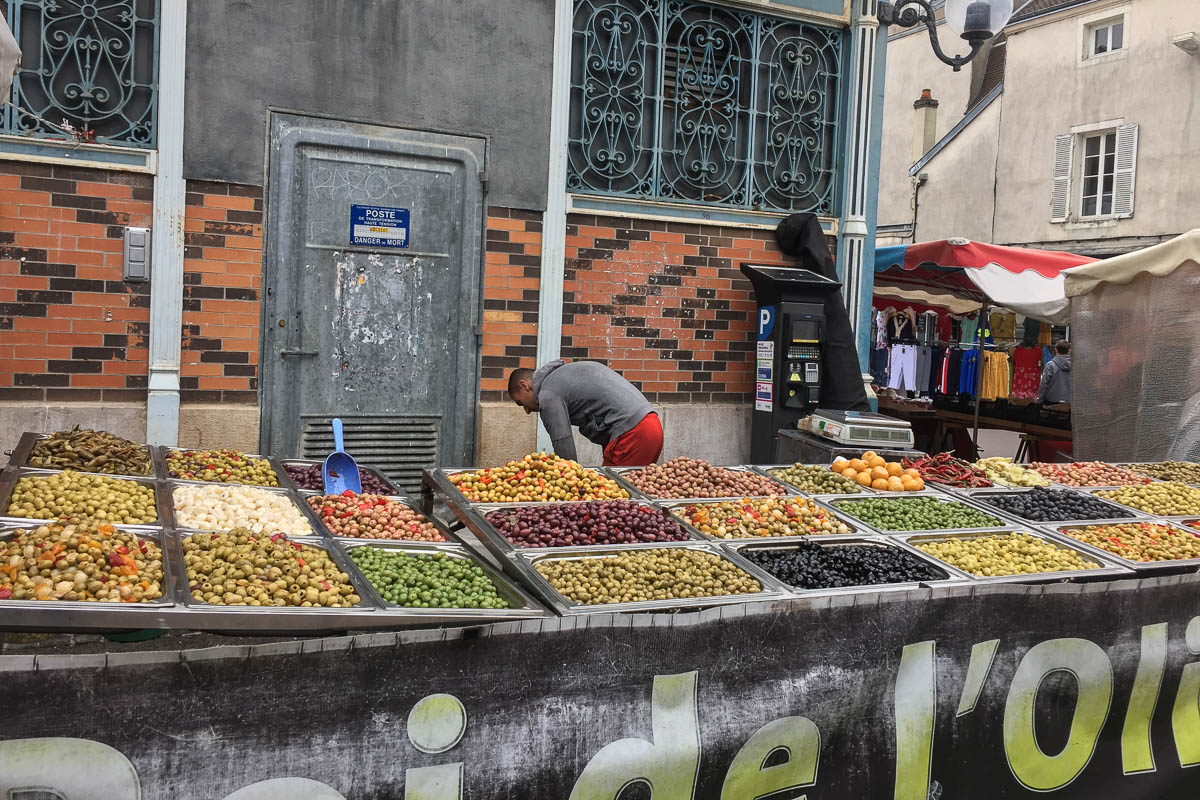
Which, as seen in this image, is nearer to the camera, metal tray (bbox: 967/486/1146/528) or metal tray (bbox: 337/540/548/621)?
metal tray (bbox: 337/540/548/621)

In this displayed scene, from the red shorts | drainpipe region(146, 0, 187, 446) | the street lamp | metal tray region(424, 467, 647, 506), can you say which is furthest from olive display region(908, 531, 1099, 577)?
the street lamp

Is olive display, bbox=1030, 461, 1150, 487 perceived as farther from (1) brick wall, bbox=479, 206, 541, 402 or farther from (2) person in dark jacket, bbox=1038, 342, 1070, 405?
(2) person in dark jacket, bbox=1038, 342, 1070, 405

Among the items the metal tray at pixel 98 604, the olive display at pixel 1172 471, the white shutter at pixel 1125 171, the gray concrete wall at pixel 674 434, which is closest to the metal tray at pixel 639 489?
the gray concrete wall at pixel 674 434

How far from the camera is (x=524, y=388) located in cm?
634

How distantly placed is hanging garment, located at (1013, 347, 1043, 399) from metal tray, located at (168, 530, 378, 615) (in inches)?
487

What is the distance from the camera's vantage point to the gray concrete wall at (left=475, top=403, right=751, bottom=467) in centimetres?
774

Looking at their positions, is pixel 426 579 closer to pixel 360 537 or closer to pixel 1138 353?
pixel 360 537

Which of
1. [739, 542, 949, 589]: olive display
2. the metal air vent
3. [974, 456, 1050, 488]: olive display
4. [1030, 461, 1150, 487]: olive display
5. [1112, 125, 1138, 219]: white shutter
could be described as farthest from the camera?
[1112, 125, 1138, 219]: white shutter

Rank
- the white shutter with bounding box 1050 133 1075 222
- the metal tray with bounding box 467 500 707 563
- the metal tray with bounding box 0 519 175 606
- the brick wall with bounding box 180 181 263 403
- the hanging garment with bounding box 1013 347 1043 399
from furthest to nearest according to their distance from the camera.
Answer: the white shutter with bounding box 1050 133 1075 222 < the hanging garment with bounding box 1013 347 1043 399 < the brick wall with bounding box 180 181 263 403 < the metal tray with bounding box 467 500 707 563 < the metal tray with bounding box 0 519 175 606

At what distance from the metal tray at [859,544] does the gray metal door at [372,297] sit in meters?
3.77

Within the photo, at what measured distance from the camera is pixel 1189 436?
308 inches

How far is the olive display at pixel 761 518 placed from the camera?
4.51m

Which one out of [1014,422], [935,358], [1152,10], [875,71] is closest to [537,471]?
[875,71]

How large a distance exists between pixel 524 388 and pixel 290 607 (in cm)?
344
